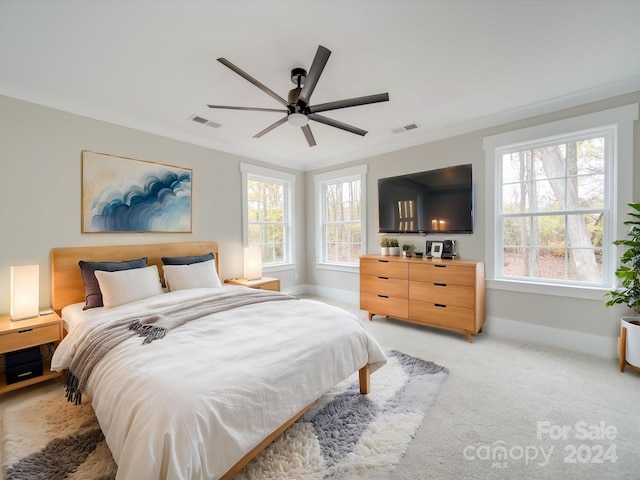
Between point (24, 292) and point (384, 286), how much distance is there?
12.2ft

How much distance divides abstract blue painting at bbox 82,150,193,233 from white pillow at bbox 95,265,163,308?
746 millimetres

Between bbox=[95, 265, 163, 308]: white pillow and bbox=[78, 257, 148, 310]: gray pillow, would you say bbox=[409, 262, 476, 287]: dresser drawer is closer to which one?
bbox=[95, 265, 163, 308]: white pillow

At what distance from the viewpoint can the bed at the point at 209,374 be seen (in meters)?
1.06

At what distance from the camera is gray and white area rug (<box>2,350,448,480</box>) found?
146 centimetres

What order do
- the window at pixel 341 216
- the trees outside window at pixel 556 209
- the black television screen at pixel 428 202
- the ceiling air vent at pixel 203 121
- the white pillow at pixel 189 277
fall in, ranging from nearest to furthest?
the trees outside window at pixel 556 209, the white pillow at pixel 189 277, the ceiling air vent at pixel 203 121, the black television screen at pixel 428 202, the window at pixel 341 216

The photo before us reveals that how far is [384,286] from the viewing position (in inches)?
151

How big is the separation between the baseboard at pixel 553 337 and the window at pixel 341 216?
2140 millimetres

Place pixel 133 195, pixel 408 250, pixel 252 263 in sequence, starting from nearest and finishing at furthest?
pixel 133 195, pixel 408 250, pixel 252 263

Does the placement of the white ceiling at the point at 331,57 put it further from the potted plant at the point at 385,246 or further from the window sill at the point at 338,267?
the window sill at the point at 338,267

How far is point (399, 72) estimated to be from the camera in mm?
2361

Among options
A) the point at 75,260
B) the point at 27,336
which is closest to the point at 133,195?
the point at 75,260

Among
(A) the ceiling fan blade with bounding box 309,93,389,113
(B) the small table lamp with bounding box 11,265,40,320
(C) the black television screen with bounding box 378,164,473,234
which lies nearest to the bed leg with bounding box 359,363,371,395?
(A) the ceiling fan blade with bounding box 309,93,389,113

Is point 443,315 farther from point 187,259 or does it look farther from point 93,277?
point 93,277

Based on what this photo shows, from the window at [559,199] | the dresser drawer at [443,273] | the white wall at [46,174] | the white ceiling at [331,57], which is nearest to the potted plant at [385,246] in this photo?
the dresser drawer at [443,273]
